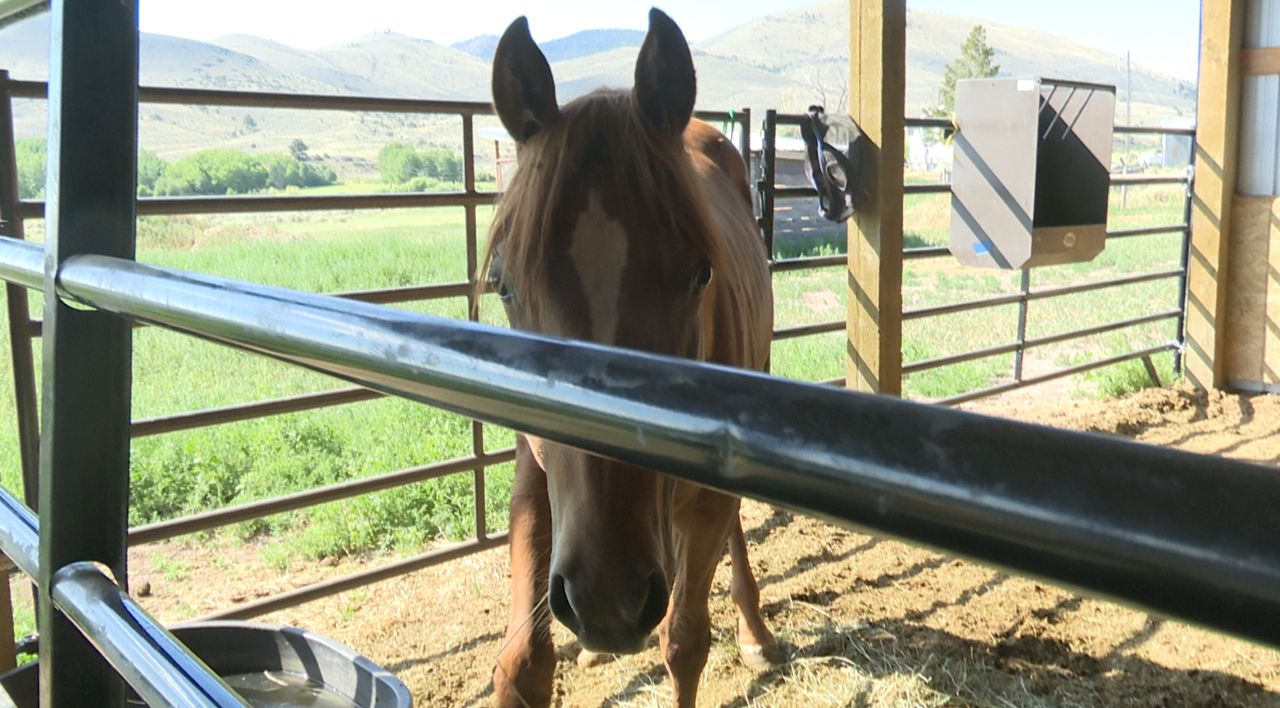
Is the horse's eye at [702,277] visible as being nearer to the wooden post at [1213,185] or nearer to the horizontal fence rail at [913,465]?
the horizontal fence rail at [913,465]

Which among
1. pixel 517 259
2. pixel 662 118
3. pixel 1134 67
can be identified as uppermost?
pixel 1134 67

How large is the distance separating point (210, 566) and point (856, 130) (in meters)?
3.53

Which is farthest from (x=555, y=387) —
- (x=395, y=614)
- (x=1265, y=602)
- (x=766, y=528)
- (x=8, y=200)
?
(x=766, y=528)

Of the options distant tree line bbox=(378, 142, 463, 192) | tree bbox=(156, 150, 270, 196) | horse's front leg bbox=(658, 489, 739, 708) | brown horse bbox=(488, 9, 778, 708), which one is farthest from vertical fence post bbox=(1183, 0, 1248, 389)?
distant tree line bbox=(378, 142, 463, 192)

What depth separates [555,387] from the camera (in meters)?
0.33

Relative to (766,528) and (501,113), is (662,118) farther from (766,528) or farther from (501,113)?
(766,528)

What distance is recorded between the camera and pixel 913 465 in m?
0.24

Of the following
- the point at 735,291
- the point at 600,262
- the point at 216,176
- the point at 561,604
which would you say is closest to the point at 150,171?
the point at 216,176

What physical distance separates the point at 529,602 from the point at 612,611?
3.29 ft

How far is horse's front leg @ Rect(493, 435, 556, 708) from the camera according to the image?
81.4 inches

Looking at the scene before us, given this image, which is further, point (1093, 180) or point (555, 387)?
point (1093, 180)

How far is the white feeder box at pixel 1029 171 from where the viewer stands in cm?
452

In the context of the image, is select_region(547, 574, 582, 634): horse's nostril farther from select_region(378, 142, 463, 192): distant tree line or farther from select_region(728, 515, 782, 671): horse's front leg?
select_region(378, 142, 463, 192): distant tree line

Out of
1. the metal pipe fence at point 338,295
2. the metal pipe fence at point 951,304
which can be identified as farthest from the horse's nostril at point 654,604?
the metal pipe fence at point 951,304
